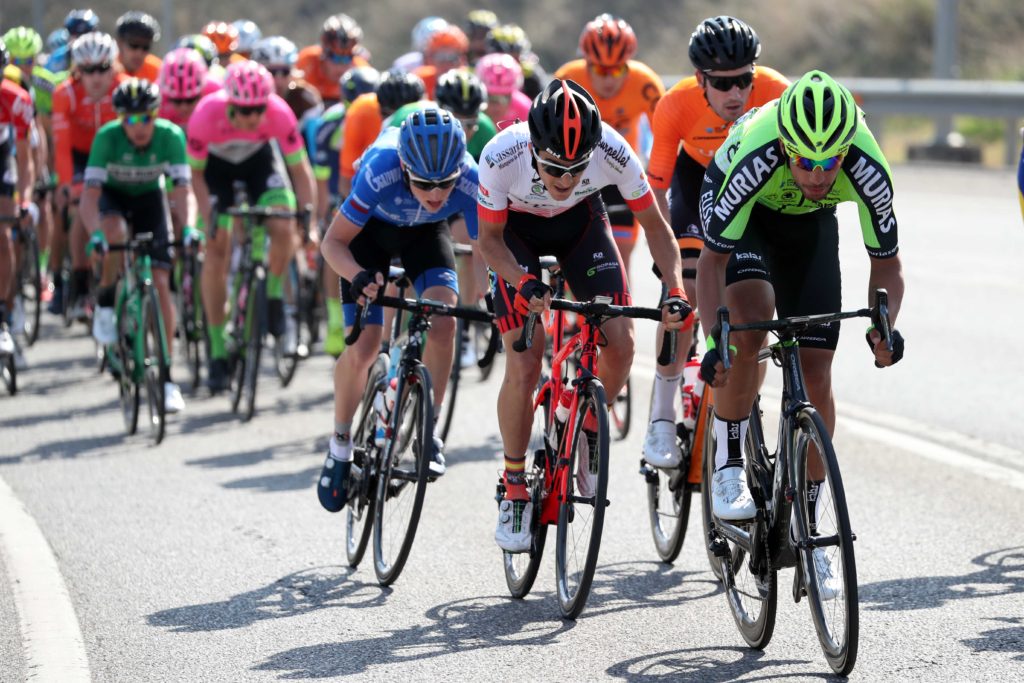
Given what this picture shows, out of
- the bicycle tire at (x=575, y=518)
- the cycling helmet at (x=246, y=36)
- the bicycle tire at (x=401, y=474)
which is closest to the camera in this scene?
the bicycle tire at (x=575, y=518)

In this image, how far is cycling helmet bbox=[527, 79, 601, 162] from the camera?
5758 millimetres

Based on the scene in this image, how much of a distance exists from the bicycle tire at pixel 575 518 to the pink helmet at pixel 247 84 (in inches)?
204

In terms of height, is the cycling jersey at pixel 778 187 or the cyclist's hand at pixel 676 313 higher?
the cycling jersey at pixel 778 187

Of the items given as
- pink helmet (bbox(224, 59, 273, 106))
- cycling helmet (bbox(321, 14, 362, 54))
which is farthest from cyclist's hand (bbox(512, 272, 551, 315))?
cycling helmet (bbox(321, 14, 362, 54))

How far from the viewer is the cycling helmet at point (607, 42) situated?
967 centimetres

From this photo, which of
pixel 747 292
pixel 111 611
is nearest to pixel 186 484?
pixel 111 611

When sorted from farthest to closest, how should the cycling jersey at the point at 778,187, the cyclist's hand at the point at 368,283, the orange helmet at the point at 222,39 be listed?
the orange helmet at the point at 222,39
the cyclist's hand at the point at 368,283
the cycling jersey at the point at 778,187

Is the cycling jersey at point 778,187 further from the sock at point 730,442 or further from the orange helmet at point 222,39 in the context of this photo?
the orange helmet at point 222,39

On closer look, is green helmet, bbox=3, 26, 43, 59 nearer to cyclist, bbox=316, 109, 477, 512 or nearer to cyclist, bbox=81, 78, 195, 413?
cyclist, bbox=81, 78, 195, 413

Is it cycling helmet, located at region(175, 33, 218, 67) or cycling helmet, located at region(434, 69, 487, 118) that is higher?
cycling helmet, located at region(175, 33, 218, 67)

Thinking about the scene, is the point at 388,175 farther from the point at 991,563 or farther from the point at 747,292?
the point at 991,563

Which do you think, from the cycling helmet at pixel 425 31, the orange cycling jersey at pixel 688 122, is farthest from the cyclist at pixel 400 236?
the cycling helmet at pixel 425 31

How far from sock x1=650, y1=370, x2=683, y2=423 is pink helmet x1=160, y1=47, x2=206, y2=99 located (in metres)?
5.20

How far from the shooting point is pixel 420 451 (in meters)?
6.44
